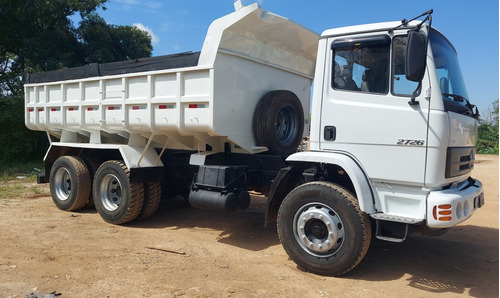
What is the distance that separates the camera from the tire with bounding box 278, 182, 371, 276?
4.04 m

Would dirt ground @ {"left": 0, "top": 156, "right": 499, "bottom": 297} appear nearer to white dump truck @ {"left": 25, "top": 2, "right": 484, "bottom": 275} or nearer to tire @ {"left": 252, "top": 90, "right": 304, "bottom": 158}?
white dump truck @ {"left": 25, "top": 2, "right": 484, "bottom": 275}

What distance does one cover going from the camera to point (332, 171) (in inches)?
180

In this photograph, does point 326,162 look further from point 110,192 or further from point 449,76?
point 110,192

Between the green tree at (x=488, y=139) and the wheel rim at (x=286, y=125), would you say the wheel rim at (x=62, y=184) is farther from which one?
the green tree at (x=488, y=139)

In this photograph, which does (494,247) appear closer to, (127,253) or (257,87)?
(257,87)

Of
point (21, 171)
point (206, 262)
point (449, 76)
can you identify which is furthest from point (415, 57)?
point (21, 171)

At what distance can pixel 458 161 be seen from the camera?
401 centimetres

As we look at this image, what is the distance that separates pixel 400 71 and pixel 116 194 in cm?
494

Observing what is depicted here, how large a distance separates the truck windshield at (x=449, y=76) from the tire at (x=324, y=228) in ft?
4.63

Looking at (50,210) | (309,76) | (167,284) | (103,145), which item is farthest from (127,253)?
(309,76)

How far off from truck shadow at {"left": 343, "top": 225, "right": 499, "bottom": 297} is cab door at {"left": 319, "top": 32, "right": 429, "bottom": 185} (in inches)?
44.8

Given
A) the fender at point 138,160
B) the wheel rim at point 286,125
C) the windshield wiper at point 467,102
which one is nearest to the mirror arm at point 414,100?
the windshield wiper at point 467,102

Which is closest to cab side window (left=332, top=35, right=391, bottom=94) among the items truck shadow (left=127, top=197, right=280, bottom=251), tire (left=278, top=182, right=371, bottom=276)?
tire (left=278, top=182, right=371, bottom=276)

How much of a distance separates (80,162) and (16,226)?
155cm
